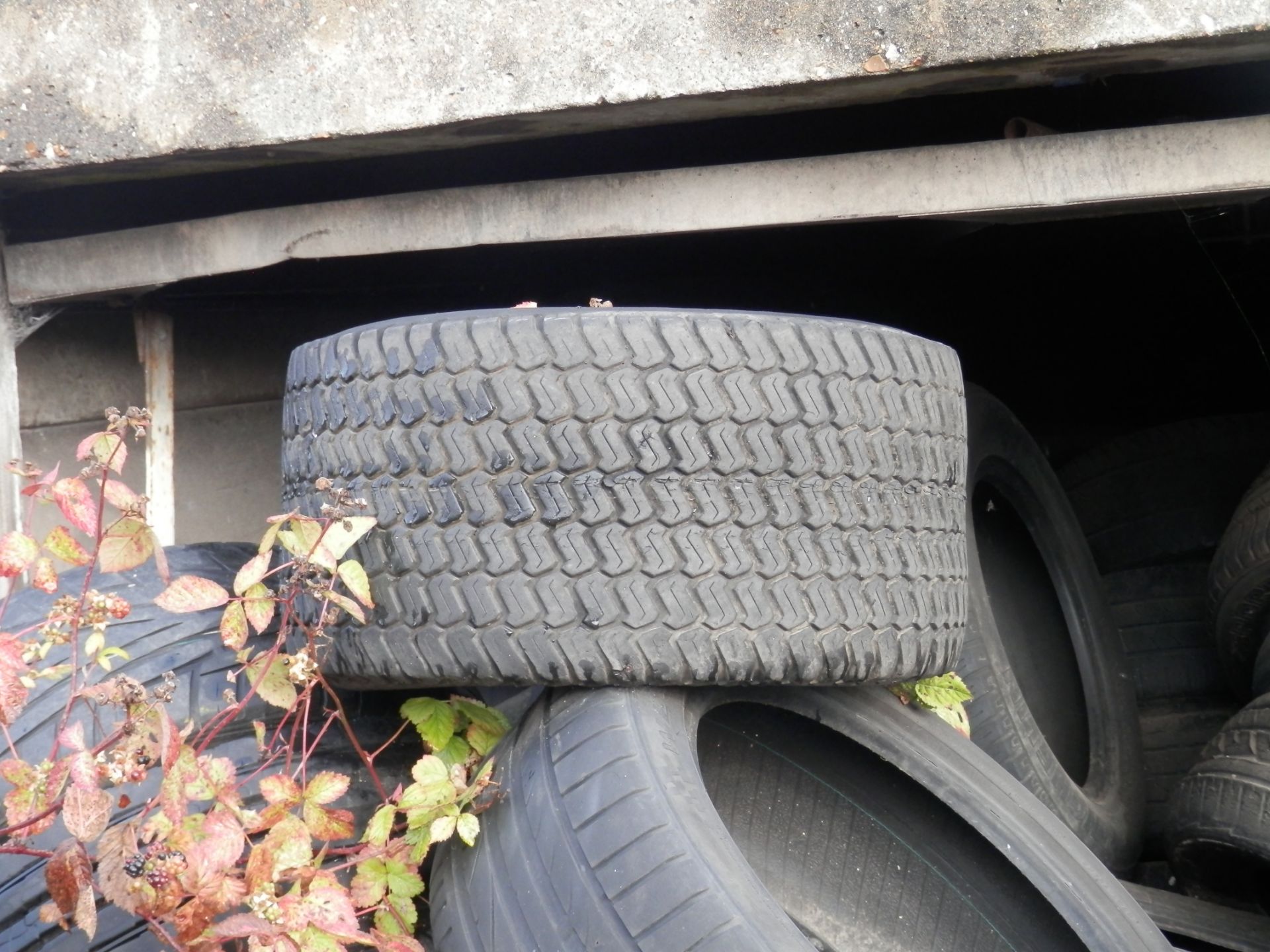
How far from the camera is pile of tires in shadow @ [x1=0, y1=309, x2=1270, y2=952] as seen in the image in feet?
3.90

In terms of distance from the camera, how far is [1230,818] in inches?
73.1

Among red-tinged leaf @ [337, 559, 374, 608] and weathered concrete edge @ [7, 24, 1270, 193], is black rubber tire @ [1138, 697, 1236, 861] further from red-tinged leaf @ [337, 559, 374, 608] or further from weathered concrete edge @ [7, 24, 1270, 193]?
red-tinged leaf @ [337, 559, 374, 608]

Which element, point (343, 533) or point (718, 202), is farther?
point (718, 202)

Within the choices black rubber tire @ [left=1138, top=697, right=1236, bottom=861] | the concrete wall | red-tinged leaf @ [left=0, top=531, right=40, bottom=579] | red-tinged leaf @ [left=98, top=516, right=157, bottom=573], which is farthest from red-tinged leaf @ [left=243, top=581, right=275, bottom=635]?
black rubber tire @ [left=1138, top=697, right=1236, bottom=861]

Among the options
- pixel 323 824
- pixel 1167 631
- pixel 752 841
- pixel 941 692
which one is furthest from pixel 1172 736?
pixel 323 824

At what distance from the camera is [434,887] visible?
1.27m

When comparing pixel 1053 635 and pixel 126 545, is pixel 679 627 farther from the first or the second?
pixel 1053 635

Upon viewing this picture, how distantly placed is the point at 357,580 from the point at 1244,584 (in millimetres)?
1717

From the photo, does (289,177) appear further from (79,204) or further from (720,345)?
(720,345)

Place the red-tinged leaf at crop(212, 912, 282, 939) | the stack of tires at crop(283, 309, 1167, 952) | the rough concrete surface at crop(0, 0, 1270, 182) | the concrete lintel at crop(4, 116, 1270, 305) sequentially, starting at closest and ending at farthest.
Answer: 1. the red-tinged leaf at crop(212, 912, 282, 939)
2. the stack of tires at crop(283, 309, 1167, 952)
3. the rough concrete surface at crop(0, 0, 1270, 182)
4. the concrete lintel at crop(4, 116, 1270, 305)

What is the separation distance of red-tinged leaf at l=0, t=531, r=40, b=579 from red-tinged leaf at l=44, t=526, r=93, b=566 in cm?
2

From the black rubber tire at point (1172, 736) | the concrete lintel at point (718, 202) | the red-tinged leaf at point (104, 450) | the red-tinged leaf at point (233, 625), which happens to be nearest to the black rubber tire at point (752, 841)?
the red-tinged leaf at point (233, 625)

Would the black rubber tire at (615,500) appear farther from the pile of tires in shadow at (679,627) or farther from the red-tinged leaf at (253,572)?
the red-tinged leaf at (253,572)

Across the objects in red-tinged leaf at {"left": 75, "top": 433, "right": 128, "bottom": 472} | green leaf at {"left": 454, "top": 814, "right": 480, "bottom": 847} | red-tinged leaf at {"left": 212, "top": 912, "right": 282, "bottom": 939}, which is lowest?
red-tinged leaf at {"left": 212, "top": 912, "right": 282, "bottom": 939}
